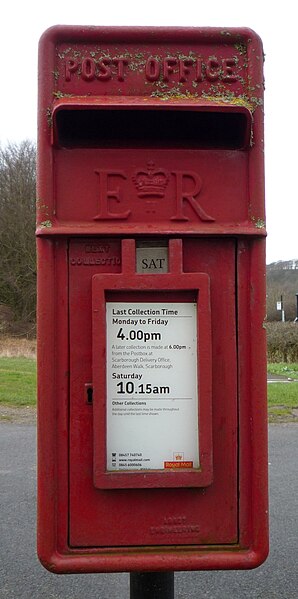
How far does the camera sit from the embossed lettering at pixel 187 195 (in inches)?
71.1

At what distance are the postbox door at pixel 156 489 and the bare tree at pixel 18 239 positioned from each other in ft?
73.7

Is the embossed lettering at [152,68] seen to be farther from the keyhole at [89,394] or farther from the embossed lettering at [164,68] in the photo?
the keyhole at [89,394]

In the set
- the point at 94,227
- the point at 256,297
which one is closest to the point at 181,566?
the point at 256,297

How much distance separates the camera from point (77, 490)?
1796 mm

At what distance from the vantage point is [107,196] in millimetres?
1802

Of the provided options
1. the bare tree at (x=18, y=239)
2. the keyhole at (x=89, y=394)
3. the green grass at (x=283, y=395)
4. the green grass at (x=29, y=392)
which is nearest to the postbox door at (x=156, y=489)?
the keyhole at (x=89, y=394)

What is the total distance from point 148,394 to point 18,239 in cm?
2341

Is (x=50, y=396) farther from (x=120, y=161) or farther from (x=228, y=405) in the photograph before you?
(x=120, y=161)

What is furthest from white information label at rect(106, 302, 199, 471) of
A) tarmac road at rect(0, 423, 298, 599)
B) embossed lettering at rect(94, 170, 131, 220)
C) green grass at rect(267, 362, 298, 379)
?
green grass at rect(267, 362, 298, 379)

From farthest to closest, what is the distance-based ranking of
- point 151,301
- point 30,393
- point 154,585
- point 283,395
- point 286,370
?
1. point 286,370
2. point 30,393
3. point 283,395
4. point 154,585
5. point 151,301

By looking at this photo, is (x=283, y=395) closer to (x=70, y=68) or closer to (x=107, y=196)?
(x=107, y=196)

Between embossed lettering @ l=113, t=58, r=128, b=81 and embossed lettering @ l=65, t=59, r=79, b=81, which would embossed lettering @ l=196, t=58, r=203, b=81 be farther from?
embossed lettering @ l=65, t=59, r=79, b=81

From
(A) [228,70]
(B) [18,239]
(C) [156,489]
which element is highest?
(B) [18,239]

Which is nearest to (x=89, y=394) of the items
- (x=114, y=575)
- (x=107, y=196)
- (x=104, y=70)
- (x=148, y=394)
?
(x=148, y=394)
